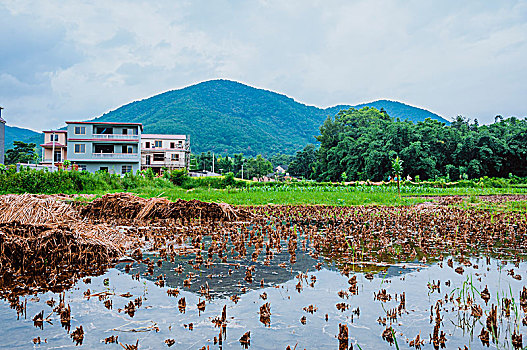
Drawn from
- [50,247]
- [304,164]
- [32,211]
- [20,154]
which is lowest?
[50,247]

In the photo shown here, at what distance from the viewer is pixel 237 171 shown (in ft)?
266

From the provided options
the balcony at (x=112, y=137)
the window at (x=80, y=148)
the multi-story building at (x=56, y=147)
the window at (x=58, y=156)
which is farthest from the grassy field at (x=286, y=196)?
the window at (x=58, y=156)

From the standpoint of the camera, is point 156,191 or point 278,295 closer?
point 278,295

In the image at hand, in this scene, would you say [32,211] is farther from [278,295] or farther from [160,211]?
[278,295]

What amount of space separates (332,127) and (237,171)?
69.2ft

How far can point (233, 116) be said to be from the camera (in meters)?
139

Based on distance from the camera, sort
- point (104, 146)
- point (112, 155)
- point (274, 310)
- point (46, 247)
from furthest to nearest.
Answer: point (104, 146), point (112, 155), point (46, 247), point (274, 310)

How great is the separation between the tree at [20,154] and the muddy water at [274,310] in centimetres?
5325

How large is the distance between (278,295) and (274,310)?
49 cm

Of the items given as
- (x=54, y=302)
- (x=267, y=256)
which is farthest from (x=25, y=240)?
(x=267, y=256)

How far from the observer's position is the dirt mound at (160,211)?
1192 centimetres

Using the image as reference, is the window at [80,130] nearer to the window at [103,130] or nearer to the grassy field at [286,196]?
the window at [103,130]

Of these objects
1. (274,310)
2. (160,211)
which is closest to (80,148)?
(160,211)

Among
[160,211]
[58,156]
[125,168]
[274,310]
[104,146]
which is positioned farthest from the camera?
[58,156]
